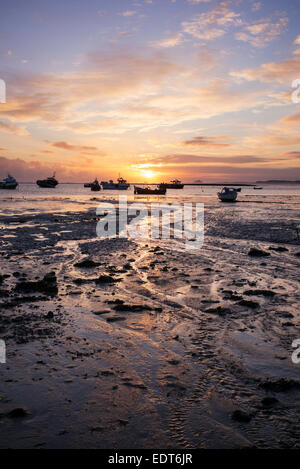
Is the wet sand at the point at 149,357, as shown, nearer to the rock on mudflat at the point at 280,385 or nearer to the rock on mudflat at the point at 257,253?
the rock on mudflat at the point at 280,385

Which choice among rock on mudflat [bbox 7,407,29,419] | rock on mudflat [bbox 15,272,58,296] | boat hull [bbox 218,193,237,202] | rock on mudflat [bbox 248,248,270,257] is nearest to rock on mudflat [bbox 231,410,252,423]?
rock on mudflat [bbox 7,407,29,419]

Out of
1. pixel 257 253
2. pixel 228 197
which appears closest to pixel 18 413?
pixel 257 253

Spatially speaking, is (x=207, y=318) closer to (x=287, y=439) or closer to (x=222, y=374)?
(x=222, y=374)

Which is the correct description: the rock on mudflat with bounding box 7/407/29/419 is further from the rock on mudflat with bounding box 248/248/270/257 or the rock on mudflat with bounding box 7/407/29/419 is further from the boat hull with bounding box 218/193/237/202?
the boat hull with bounding box 218/193/237/202

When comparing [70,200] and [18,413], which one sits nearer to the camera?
[18,413]

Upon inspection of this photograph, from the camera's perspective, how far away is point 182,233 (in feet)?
79.5

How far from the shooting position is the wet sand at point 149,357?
4.02m

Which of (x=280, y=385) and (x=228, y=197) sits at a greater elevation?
(x=228, y=197)

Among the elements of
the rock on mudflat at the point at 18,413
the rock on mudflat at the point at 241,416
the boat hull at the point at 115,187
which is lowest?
the rock on mudflat at the point at 241,416

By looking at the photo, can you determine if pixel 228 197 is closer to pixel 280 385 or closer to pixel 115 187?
pixel 280 385

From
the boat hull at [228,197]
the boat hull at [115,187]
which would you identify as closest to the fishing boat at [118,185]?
the boat hull at [115,187]

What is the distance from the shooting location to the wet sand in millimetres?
4016

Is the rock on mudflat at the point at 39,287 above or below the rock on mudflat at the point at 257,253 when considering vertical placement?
below

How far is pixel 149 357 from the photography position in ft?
19.3
